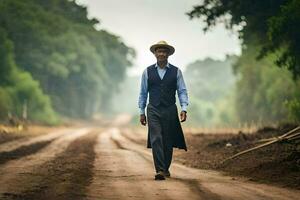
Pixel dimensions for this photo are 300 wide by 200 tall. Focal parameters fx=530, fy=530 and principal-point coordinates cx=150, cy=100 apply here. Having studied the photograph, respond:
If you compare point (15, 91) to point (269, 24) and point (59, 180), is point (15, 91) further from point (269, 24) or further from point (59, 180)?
point (59, 180)

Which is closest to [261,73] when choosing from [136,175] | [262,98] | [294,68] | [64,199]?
[262,98]

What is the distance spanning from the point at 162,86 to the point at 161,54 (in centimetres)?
57

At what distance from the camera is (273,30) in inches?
736

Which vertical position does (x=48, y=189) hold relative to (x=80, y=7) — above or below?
below

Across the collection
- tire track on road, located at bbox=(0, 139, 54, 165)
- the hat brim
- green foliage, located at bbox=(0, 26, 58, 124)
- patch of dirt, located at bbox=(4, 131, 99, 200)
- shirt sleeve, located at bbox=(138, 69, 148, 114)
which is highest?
green foliage, located at bbox=(0, 26, 58, 124)

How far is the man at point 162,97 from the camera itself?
9.47m

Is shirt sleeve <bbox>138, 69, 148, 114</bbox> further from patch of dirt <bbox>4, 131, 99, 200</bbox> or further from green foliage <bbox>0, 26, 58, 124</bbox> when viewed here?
green foliage <bbox>0, 26, 58, 124</bbox>

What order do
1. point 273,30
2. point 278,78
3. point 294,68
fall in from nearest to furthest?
point 273,30 < point 294,68 < point 278,78

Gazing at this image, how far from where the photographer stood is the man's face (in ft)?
31.0

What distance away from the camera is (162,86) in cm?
946

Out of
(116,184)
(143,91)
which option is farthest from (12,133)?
(116,184)

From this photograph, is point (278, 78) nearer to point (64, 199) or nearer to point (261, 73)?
point (261, 73)

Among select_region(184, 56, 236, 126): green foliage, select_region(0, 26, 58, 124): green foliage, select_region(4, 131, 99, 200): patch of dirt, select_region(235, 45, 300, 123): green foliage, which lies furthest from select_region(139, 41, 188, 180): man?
select_region(184, 56, 236, 126): green foliage

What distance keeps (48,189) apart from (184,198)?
2.02 meters
